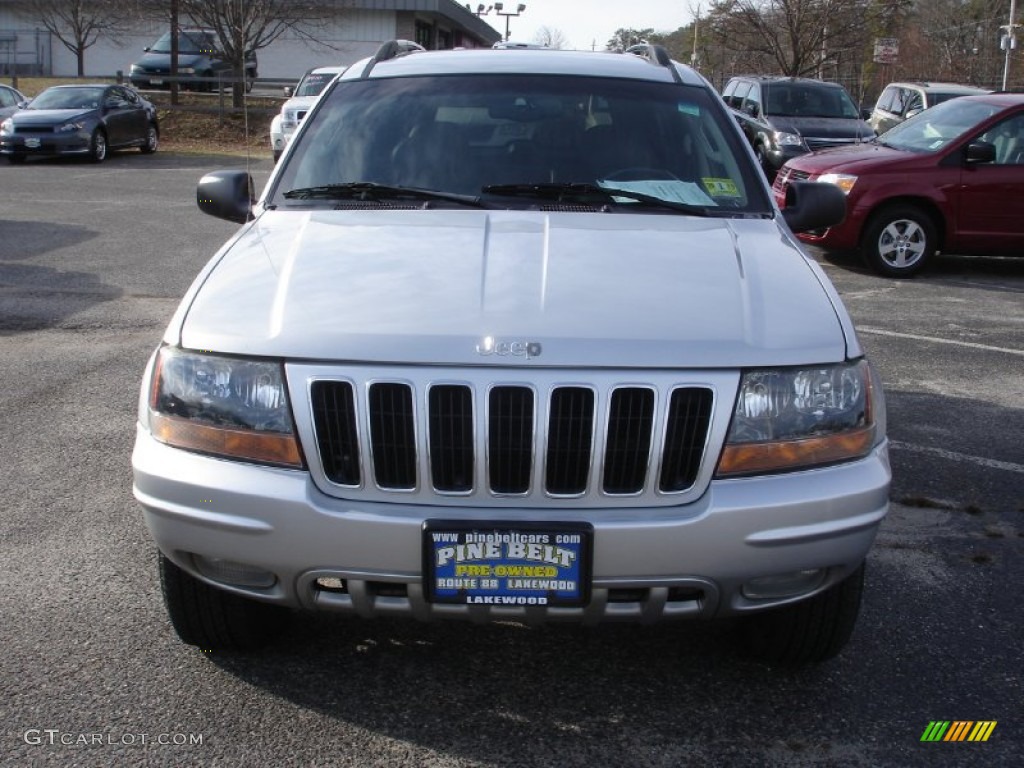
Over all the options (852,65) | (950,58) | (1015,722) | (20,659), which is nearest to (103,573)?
(20,659)

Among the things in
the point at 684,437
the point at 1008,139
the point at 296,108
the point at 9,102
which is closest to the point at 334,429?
the point at 684,437

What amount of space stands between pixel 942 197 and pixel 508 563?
8.95m

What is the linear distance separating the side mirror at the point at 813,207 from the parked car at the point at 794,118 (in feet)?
36.1

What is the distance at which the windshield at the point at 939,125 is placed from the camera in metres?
10.6

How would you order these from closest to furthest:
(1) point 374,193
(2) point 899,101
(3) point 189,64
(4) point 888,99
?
1. (1) point 374,193
2. (2) point 899,101
3. (4) point 888,99
4. (3) point 189,64

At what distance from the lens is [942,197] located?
34.0ft

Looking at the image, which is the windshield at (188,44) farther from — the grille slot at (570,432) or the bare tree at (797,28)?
A: the grille slot at (570,432)

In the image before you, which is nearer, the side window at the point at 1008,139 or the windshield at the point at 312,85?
the side window at the point at 1008,139

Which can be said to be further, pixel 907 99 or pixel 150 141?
pixel 150 141

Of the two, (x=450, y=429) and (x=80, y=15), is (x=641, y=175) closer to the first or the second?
(x=450, y=429)

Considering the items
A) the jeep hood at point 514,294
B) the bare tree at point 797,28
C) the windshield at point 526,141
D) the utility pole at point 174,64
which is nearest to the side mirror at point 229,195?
the windshield at point 526,141

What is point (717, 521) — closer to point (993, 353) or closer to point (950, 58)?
point (993, 353)

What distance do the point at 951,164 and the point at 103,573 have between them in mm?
9037

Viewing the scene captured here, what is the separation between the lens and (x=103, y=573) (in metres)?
3.88
